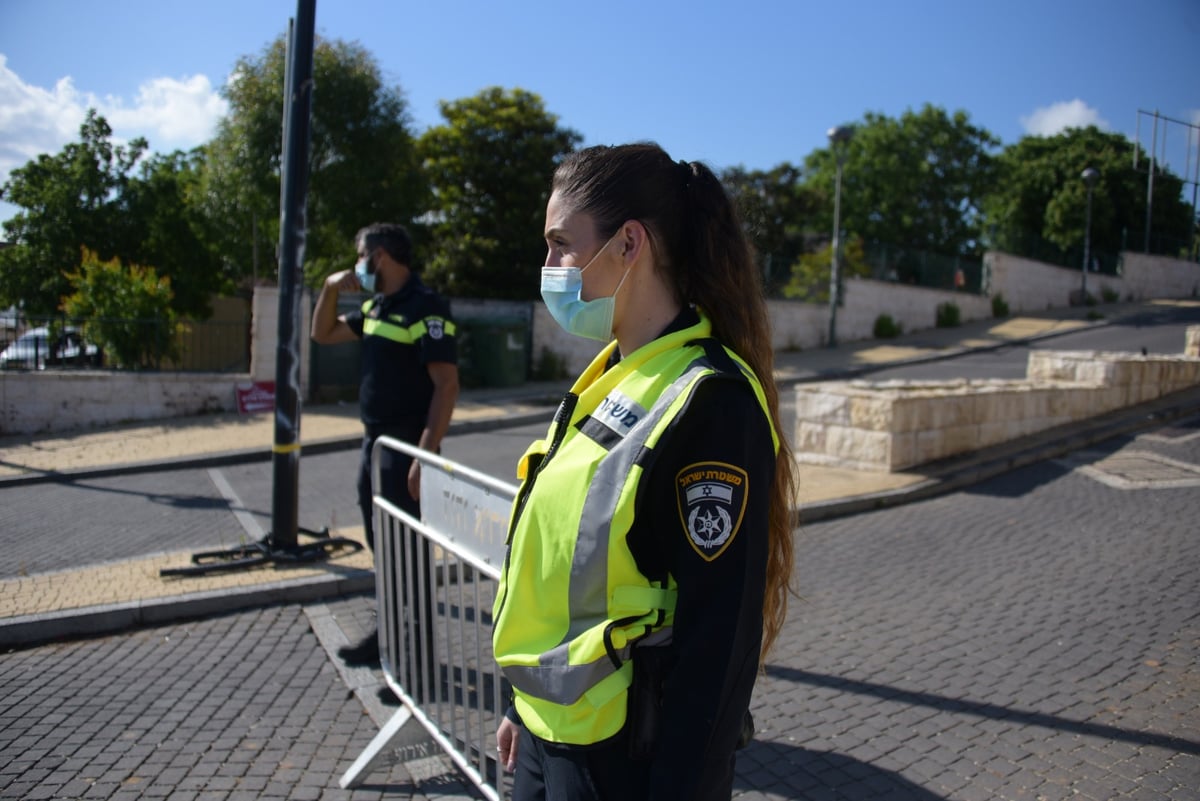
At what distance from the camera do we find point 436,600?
3.46 m

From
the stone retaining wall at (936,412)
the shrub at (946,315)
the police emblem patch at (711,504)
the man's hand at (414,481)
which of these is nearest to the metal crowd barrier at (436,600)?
the man's hand at (414,481)

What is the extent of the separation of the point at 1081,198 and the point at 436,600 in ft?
131

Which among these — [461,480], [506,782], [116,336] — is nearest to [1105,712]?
[506,782]

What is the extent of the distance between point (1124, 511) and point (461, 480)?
6.35 meters

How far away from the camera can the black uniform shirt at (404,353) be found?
4465 mm

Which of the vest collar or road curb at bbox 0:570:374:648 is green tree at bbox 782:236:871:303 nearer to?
road curb at bbox 0:570:374:648

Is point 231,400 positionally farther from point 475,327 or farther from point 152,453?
point 475,327

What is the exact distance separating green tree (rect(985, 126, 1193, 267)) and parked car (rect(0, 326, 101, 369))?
31140mm

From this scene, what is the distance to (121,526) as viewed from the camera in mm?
7129

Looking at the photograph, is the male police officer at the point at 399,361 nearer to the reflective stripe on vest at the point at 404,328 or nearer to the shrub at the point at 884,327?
the reflective stripe on vest at the point at 404,328

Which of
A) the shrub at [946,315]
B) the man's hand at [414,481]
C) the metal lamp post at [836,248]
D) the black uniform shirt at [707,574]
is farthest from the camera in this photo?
the shrub at [946,315]

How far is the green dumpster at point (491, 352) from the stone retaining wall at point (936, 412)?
7941mm

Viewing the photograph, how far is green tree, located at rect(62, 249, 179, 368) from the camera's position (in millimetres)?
13047

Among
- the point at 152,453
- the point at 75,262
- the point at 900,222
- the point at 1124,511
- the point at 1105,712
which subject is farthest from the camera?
the point at 900,222
